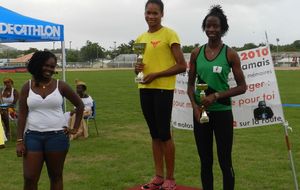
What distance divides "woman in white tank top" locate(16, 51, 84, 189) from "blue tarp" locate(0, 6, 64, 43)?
19.7 feet

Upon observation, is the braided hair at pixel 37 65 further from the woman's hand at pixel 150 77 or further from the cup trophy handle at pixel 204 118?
the cup trophy handle at pixel 204 118

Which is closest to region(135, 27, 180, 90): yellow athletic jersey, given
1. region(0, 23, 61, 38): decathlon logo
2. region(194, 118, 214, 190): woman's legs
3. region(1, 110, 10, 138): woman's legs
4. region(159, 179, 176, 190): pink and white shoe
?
region(194, 118, 214, 190): woman's legs

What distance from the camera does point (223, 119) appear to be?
4316 mm

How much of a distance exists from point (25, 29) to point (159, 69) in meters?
6.35

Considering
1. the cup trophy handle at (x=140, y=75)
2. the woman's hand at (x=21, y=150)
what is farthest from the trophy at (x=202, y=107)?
the woman's hand at (x=21, y=150)

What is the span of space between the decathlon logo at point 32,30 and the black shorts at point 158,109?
5.85m

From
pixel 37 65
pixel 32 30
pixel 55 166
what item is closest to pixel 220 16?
pixel 37 65

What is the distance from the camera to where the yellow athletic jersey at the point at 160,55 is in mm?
4816

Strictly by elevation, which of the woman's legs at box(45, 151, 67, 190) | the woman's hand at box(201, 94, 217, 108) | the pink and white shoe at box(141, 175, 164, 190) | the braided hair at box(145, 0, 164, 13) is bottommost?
the pink and white shoe at box(141, 175, 164, 190)

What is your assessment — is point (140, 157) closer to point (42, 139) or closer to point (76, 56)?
point (42, 139)

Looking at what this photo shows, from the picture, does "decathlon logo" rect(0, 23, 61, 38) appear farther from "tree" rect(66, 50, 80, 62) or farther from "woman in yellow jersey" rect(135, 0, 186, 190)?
"tree" rect(66, 50, 80, 62)

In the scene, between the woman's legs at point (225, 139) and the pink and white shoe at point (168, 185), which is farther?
the pink and white shoe at point (168, 185)

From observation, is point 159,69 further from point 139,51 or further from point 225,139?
point 225,139

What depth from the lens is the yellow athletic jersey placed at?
4816 mm
